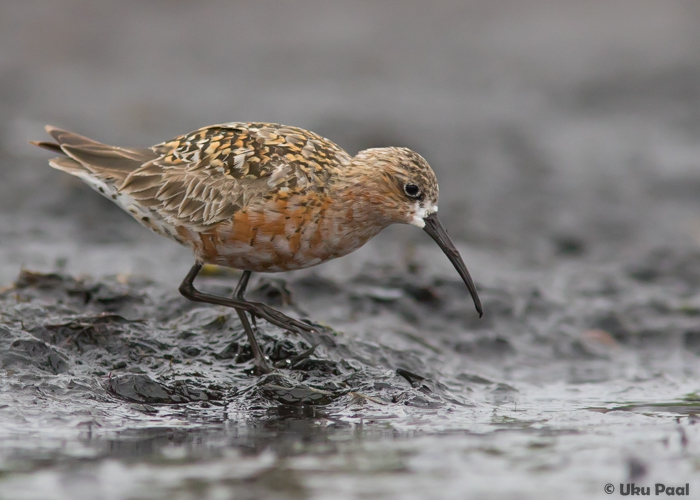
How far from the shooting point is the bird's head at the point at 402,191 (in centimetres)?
642

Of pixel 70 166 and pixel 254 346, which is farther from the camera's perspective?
pixel 70 166

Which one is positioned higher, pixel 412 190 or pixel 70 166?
pixel 70 166

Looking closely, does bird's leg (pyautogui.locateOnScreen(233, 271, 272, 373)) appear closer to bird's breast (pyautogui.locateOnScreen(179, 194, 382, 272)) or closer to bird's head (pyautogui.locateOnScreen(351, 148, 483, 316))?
bird's breast (pyautogui.locateOnScreen(179, 194, 382, 272))

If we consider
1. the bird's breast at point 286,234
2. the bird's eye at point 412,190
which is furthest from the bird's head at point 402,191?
the bird's breast at point 286,234

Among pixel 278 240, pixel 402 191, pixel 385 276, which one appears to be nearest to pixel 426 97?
pixel 385 276

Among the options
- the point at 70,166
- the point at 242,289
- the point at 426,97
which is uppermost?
the point at 426,97

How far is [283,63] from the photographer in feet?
49.7

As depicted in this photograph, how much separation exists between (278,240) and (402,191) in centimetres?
97

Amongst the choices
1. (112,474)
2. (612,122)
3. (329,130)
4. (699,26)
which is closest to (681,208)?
(612,122)

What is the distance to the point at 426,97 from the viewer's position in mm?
14539

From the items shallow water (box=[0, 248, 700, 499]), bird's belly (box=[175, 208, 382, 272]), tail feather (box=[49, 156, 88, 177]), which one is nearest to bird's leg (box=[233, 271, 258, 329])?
shallow water (box=[0, 248, 700, 499])

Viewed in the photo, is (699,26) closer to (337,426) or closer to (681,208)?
(681,208)

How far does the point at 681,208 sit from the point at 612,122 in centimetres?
275

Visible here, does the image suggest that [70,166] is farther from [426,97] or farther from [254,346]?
[426,97]
